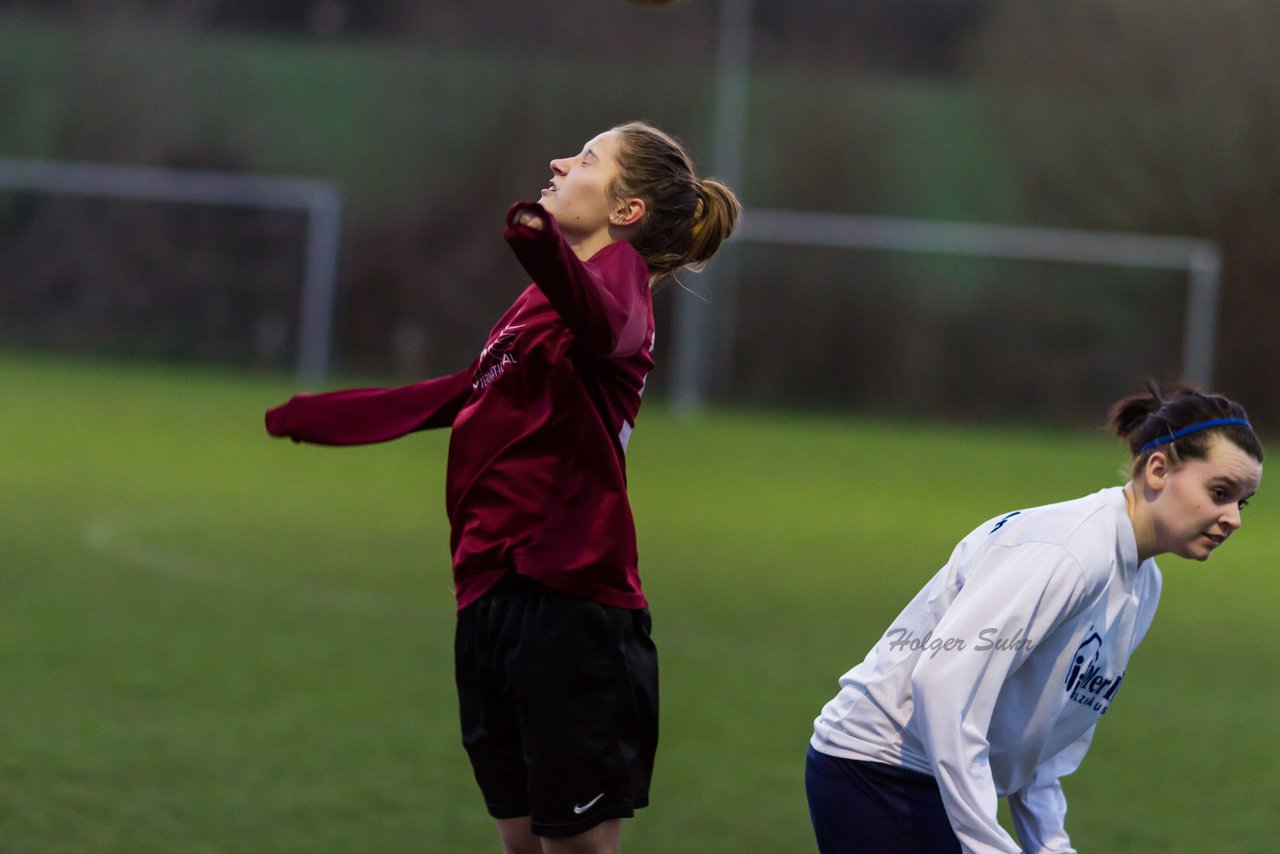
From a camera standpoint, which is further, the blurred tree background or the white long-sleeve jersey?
the blurred tree background

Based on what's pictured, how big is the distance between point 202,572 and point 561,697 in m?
6.03

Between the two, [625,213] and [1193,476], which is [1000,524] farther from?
[625,213]

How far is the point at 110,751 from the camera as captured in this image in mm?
5145

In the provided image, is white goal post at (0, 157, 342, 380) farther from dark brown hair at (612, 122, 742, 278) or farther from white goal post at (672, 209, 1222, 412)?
dark brown hair at (612, 122, 742, 278)

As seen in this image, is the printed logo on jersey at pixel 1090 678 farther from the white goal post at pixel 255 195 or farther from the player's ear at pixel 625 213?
the white goal post at pixel 255 195

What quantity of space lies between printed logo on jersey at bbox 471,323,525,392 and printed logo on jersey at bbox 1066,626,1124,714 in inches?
39.0

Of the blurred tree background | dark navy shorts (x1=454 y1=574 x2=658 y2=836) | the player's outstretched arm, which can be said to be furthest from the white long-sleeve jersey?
the blurred tree background

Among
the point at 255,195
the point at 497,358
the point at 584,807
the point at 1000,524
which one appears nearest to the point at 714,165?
the point at 255,195

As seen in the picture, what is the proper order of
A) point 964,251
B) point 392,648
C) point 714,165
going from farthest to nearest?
point 714,165 < point 964,251 < point 392,648

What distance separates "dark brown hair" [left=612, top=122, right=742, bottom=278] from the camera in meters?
2.91

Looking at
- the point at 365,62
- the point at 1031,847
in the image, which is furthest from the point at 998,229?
the point at 1031,847

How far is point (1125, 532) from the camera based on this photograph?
2.73 m

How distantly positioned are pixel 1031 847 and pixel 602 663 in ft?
2.62

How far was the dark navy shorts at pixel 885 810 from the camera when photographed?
2850mm
